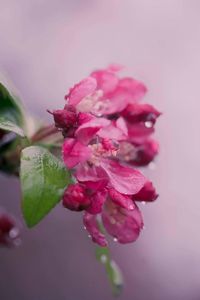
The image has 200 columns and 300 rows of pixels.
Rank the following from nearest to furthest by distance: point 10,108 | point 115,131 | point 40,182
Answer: point 40,182 < point 115,131 < point 10,108

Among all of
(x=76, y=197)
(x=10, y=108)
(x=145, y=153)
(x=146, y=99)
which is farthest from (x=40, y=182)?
(x=146, y=99)

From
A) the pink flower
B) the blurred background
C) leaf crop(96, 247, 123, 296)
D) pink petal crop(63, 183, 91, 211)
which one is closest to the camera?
pink petal crop(63, 183, 91, 211)

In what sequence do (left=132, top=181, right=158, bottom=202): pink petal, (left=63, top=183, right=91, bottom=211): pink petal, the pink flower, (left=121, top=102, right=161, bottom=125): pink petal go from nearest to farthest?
1. (left=63, top=183, right=91, bottom=211): pink petal
2. (left=132, top=181, right=158, bottom=202): pink petal
3. (left=121, top=102, right=161, bottom=125): pink petal
4. the pink flower

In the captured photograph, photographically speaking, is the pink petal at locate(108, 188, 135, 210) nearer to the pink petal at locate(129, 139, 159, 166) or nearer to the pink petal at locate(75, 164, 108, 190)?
the pink petal at locate(75, 164, 108, 190)

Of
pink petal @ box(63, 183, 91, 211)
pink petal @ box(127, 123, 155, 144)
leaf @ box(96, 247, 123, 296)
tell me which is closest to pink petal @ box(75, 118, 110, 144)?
pink petal @ box(63, 183, 91, 211)

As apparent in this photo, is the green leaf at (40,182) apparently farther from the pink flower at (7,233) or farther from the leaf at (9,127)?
the pink flower at (7,233)

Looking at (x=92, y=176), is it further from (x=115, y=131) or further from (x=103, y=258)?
(x=103, y=258)
